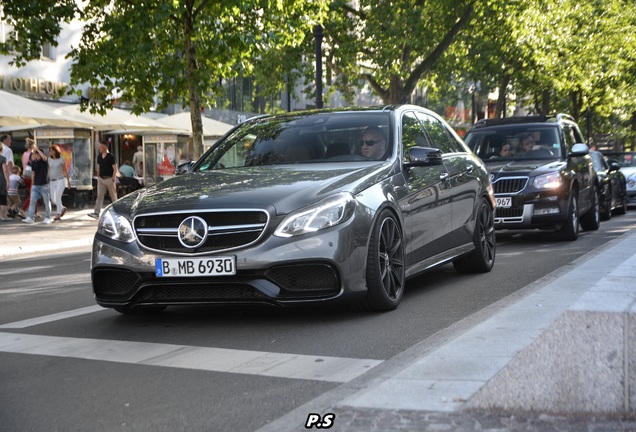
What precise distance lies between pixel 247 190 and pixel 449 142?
3412 millimetres

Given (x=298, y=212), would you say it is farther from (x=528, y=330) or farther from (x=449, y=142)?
(x=449, y=142)

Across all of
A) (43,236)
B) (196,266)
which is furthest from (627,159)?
(196,266)

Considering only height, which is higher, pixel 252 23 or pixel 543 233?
pixel 252 23

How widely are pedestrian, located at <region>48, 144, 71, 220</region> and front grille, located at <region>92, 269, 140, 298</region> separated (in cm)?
1683

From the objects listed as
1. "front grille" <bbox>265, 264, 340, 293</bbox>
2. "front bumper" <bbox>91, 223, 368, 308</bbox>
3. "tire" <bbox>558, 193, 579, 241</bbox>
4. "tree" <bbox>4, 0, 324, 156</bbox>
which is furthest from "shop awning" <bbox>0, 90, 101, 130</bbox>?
"front grille" <bbox>265, 264, 340, 293</bbox>

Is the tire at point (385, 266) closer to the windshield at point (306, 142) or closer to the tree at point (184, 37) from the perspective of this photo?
the windshield at point (306, 142)

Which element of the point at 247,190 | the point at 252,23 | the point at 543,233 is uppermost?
the point at 252,23

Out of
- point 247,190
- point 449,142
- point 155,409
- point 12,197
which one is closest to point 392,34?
point 12,197

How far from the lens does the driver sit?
837 centimetres

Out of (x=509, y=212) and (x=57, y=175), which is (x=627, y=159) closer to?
(x=57, y=175)

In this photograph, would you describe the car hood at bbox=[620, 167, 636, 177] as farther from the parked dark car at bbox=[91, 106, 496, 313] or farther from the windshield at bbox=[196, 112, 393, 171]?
the windshield at bbox=[196, 112, 393, 171]

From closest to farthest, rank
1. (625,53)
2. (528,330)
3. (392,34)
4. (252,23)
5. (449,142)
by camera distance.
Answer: (528,330) < (449,142) < (252,23) < (392,34) < (625,53)

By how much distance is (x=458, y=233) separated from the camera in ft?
31.2

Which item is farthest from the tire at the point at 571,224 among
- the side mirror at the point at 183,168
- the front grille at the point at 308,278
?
the front grille at the point at 308,278
